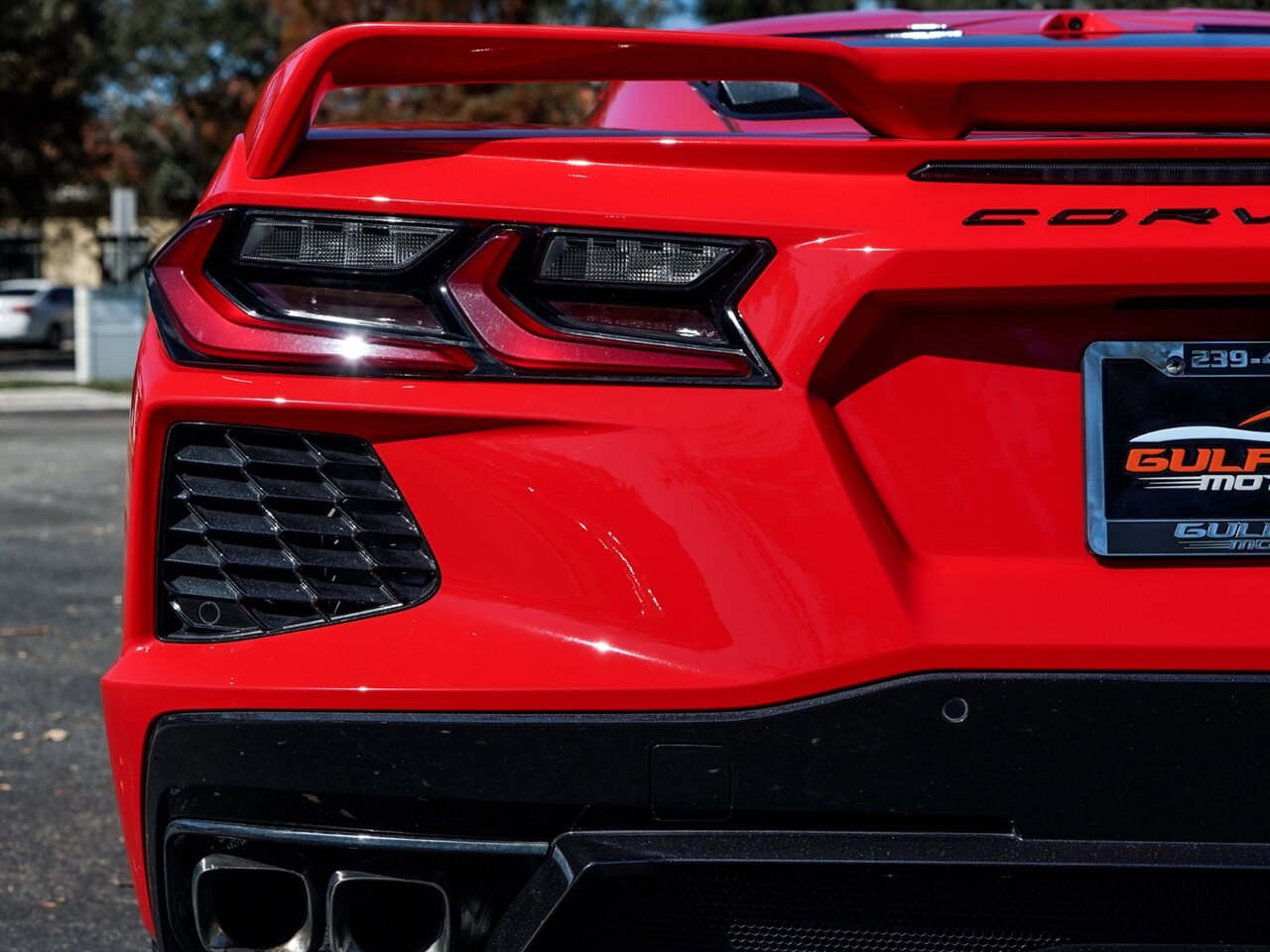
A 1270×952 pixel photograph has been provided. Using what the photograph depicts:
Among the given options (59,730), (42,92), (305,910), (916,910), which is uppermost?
(916,910)

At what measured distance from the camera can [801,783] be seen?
1.63 metres

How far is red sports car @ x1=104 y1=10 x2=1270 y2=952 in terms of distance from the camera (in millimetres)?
1601

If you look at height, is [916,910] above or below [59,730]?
above

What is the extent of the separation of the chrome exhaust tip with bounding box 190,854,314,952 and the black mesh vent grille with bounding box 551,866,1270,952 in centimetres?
32

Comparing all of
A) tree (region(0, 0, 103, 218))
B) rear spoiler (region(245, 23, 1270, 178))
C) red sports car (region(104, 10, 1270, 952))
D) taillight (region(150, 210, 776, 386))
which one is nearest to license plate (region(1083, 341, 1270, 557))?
red sports car (region(104, 10, 1270, 952))

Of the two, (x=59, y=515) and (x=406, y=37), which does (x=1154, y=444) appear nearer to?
(x=406, y=37)

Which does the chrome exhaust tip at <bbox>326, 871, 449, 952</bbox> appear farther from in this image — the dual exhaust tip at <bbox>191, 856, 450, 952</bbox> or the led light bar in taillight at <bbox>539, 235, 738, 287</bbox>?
the led light bar in taillight at <bbox>539, 235, 738, 287</bbox>

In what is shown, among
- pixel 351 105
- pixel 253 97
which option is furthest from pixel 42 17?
pixel 351 105

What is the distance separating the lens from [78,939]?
293 cm

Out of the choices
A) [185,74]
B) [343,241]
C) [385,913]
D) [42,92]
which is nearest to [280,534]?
[343,241]

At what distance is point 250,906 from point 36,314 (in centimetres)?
3678

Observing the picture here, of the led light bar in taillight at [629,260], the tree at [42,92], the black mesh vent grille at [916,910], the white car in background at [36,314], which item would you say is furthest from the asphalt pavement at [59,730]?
the white car in background at [36,314]

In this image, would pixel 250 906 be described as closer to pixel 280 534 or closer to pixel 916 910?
pixel 280 534

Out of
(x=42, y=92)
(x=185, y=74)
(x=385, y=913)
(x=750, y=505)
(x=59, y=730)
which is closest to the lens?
(x=750, y=505)
